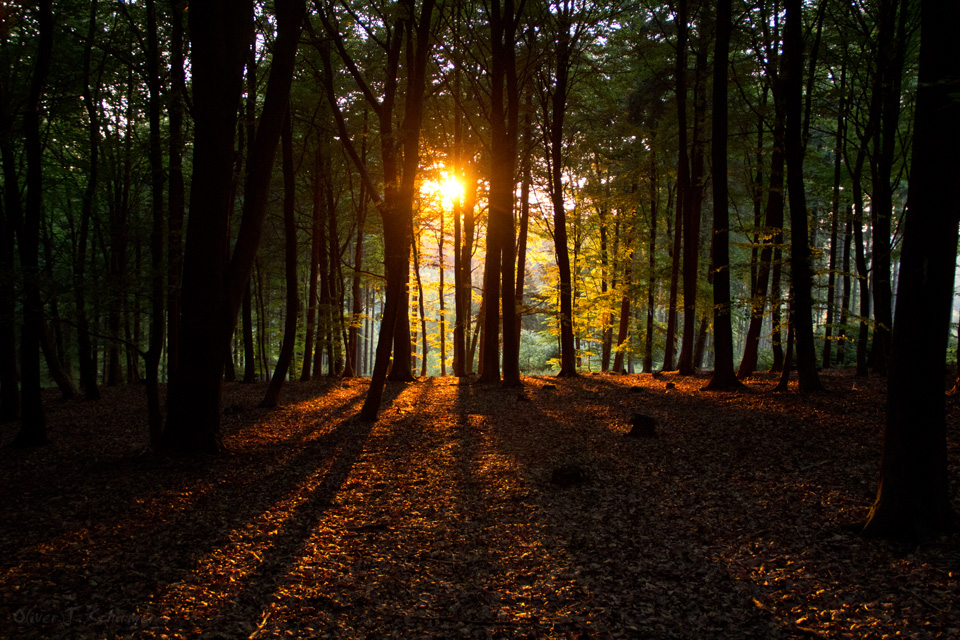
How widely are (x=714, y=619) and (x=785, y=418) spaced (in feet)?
19.1

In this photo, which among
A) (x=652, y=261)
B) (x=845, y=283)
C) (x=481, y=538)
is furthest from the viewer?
(x=652, y=261)

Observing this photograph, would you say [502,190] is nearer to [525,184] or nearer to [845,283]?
[525,184]

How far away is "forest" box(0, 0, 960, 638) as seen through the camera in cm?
401

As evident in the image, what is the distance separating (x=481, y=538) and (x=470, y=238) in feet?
47.4

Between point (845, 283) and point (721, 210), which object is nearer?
point (721, 210)

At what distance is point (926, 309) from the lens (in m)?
3.84

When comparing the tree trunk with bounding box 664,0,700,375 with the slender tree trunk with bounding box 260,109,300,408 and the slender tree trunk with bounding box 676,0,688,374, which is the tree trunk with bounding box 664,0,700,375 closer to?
the slender tree trunk with bounding box 676,0,688,374

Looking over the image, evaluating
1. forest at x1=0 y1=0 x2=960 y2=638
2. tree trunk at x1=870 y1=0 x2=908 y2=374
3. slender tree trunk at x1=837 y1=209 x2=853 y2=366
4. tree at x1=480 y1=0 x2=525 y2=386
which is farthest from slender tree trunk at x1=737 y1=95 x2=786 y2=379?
tree at x1=480 y1=0 x2=525 y2=386

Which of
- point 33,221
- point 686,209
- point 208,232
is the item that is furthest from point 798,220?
point 33,221

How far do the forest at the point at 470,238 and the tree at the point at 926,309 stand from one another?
0.07 ft

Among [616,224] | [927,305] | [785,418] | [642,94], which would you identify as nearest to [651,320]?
[616,224]

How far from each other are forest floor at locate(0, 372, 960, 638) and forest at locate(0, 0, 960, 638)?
9 cm

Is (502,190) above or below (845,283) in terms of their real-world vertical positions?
above

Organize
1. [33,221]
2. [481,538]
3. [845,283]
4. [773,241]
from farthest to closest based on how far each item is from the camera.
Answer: [845,283]
[773,241]
[33,221]
[481,538]
